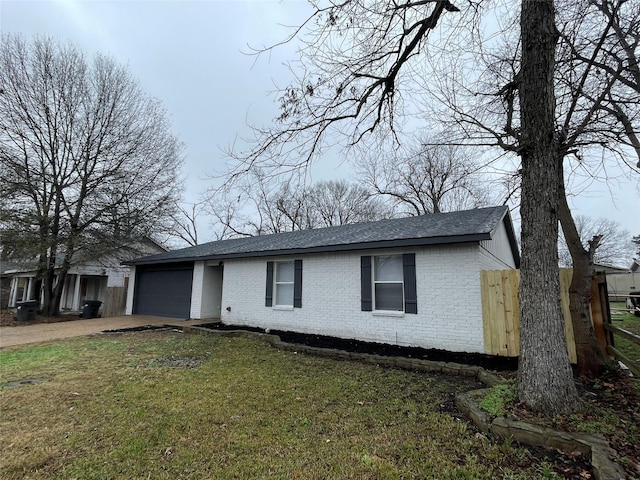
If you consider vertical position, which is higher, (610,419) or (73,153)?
(73,153)

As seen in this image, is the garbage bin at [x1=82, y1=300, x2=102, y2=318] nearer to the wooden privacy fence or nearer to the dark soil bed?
the dark soil bed

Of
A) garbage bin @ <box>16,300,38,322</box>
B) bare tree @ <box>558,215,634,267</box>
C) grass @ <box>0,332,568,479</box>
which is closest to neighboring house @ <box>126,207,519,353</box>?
grass @ <box>0,332,568,479</box>

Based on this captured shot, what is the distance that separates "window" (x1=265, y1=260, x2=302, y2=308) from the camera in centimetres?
964

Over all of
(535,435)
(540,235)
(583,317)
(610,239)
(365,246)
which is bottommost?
(535,435)

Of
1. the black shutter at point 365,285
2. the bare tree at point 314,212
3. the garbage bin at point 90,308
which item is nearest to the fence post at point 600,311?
the black shutter at point 365,285

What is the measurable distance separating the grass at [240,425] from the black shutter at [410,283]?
2067mm

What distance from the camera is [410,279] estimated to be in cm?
752

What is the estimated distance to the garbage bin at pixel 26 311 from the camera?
44.7 ft

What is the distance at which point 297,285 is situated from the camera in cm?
958

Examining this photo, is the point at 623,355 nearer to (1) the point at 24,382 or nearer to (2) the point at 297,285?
(2) the point at 297,285

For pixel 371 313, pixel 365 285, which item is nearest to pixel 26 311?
pixel 365 285

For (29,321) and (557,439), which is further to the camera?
(29,321)

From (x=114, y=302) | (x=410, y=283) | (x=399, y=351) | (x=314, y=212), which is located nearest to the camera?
(x=399, y=351)

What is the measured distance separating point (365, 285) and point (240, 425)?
521 cm
